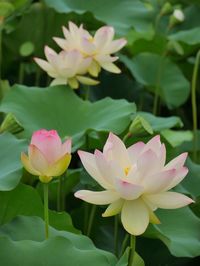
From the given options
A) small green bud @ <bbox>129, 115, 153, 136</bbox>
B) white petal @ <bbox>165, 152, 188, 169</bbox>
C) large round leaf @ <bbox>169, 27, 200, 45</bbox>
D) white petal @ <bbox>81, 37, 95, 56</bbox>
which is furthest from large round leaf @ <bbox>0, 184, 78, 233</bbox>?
large round leaf @ <bbox>169, 27, 200, 45</bbox>

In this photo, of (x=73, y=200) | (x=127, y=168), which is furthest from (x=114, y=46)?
(x=127, y=168)

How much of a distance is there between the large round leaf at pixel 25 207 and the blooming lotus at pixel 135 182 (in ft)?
0.89

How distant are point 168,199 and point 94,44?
2.17 feet

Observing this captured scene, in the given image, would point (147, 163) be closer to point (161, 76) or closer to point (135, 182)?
point (135, 182)

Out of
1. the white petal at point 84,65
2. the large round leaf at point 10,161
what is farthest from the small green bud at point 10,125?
the white petal at point 84,65

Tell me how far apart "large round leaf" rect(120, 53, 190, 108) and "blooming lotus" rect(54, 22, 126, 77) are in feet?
1.44

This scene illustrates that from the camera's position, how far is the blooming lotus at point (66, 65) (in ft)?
4.71

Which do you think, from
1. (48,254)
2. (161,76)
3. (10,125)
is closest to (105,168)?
(48,254)

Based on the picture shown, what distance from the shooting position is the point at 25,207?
3.82ft

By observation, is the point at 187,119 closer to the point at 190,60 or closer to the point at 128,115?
the point at 190,60

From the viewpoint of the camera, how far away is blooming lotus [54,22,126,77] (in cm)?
147

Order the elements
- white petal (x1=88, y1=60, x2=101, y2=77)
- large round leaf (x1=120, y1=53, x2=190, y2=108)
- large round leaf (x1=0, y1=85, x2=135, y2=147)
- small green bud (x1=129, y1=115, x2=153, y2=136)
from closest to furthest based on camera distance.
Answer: small green bud (x1=129, y1=115, x2=153, y2=136)
large round leaf (x1=0, y1=85, x2=135, y2=147)
white petal (x1=88, y1=60, x2=101, y2=77)
large round leaf (x1=120, y1=53, x2=190, y2=108)

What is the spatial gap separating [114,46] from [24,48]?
553 mm

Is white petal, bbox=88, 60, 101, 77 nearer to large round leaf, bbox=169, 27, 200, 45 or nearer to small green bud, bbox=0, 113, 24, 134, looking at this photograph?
small green bud, bbox=0, 113, 24, 134
